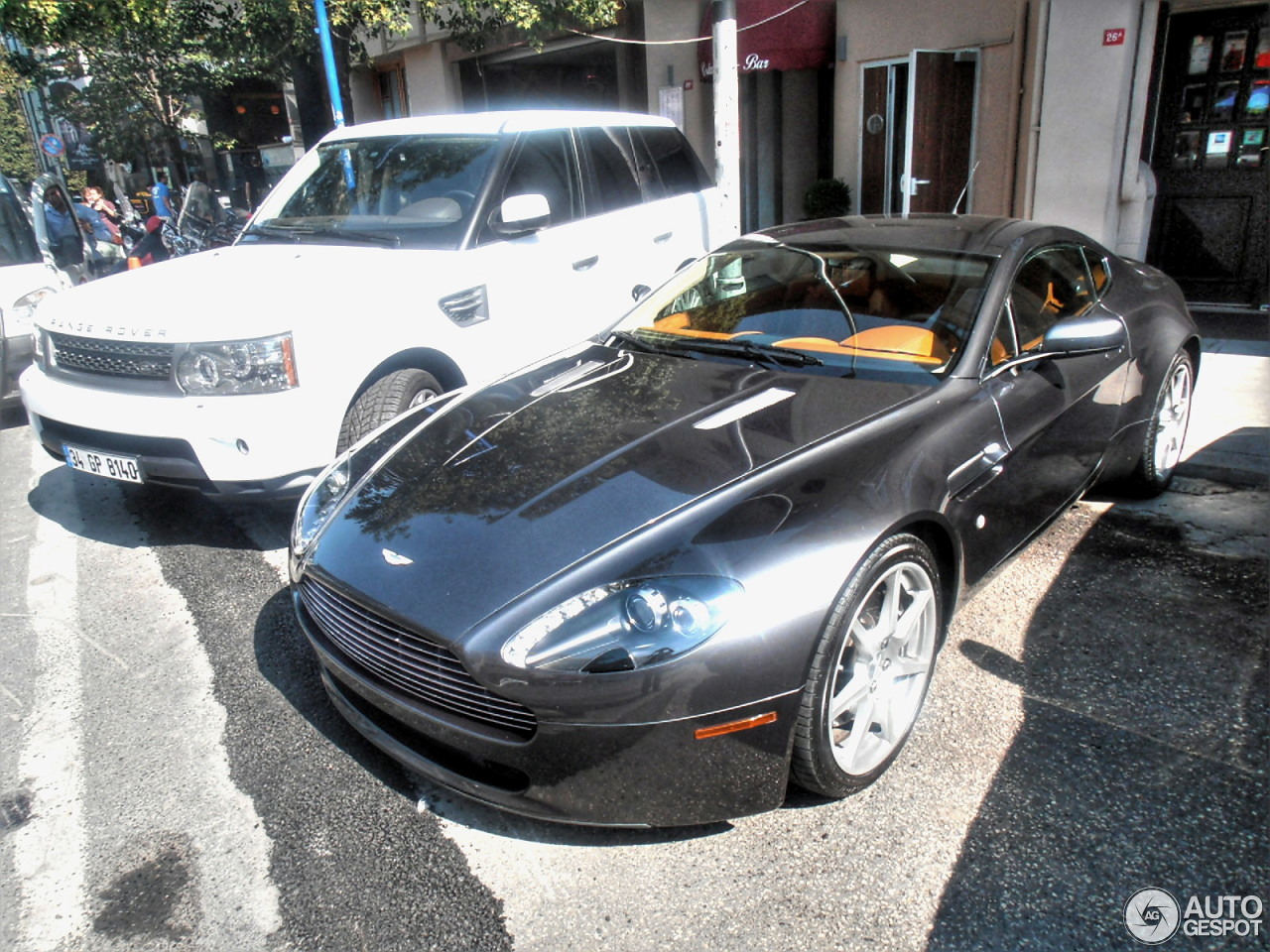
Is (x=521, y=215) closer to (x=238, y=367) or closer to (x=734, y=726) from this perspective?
(x=238, y=367)

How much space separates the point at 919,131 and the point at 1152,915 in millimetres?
8522

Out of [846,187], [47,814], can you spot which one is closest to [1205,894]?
[47,814]

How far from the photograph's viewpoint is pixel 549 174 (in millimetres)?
5371

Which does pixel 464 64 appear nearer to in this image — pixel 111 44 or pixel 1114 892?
pixel 111 44

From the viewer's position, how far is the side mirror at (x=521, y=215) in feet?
15.7

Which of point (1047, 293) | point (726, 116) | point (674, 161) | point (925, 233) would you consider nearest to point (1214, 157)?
point (726, 116)

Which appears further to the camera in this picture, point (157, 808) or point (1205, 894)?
point (157, 808)

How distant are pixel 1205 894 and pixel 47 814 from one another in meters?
3.01

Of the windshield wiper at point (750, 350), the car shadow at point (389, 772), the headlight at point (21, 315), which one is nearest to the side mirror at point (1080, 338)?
the windshield wiper at point (750, 350)

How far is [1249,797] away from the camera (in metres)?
2.51

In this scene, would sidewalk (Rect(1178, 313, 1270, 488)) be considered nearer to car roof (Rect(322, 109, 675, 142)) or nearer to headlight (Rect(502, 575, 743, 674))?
headlight (Rect(502, 575, 743, 674))

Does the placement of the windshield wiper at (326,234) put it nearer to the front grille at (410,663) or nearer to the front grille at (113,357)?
the front grille at (113,357)

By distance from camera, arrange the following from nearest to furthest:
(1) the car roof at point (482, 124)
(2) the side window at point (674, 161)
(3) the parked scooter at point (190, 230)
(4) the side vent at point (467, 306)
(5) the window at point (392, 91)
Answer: (4) the side vent at point (467, 306) → (1) the car roof at point (482, 124) → (2) the side window at point (674, 161) → (3) the parked scooter at point (190, 230) → (5) the window at point (392, 91)

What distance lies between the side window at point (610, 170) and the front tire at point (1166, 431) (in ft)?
10.4
